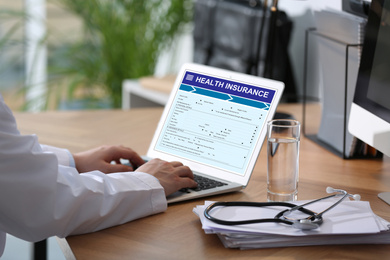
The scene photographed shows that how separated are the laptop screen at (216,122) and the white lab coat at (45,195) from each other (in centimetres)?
29

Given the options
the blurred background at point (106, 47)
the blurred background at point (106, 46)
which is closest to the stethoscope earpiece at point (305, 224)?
the blurred background at point (106, 47)

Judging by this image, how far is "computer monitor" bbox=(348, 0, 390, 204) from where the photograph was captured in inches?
48.1

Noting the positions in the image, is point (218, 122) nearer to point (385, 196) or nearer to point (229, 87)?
point (229, 87)

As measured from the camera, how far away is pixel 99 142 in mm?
1673

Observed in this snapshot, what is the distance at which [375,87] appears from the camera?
1270mm

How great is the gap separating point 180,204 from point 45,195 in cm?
31

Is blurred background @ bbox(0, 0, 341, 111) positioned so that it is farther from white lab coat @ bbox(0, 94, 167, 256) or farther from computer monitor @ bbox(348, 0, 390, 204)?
white lab coat @ bbox(0, 94, 167, 256)

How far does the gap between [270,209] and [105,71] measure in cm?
267

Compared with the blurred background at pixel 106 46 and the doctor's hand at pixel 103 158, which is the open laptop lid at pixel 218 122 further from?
the blurred background at pixel 106 46

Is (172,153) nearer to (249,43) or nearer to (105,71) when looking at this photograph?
(249,43)

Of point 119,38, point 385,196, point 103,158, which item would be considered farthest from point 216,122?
point 119,38

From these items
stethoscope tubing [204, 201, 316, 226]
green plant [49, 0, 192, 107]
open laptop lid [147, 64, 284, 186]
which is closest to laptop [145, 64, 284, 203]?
open laptop lid [147, 64, 284, 186]

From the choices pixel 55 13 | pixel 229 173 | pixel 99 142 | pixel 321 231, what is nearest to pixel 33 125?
pixel 99 142

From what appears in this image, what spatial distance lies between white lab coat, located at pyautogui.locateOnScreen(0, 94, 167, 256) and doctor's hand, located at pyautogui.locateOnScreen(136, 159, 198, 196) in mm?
113
